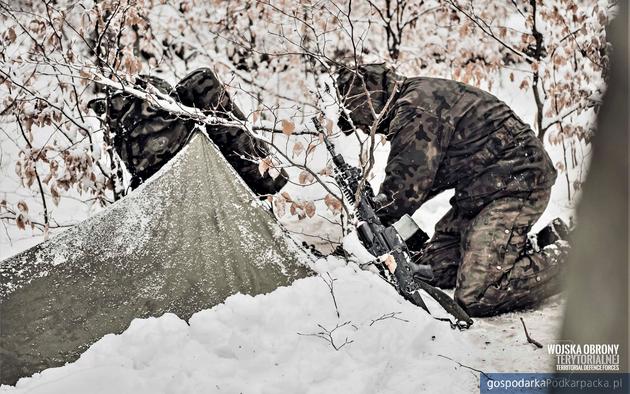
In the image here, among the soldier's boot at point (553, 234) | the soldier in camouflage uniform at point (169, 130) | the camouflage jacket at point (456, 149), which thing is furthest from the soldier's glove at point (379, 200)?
the soldier's boot at point (553, 234)

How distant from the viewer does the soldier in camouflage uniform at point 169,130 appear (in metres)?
3.90

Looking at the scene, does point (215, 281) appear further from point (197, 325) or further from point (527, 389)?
point (527, 389)

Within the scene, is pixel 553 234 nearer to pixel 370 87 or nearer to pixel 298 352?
pixel 370 87

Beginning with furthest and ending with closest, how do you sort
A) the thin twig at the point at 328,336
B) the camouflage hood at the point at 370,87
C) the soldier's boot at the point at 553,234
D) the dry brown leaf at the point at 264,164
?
the soldier's boot at the point at 553,234 → the camouflage hood at the point at 370,87 → the dry brown leaf at the point at 264,164 → the thin twig at the point at 328,336

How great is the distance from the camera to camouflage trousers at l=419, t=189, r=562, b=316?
144 inches

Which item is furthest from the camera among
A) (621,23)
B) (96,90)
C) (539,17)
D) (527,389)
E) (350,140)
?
(350,140)

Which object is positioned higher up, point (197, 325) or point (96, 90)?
point (96, 90)

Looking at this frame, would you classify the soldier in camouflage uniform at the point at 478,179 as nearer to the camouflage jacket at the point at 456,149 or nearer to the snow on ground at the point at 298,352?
the camouflage jacket at the point at 456,149

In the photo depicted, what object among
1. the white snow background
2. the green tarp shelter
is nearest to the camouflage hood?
the green tarp shelter

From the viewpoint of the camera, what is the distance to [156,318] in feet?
9.73

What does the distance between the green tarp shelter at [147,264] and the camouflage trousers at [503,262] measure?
107 cm

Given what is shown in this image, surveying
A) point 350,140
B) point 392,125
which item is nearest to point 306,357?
point 392,125

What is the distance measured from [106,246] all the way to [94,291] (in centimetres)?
21

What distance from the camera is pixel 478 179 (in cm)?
386
